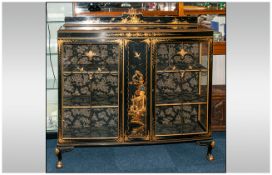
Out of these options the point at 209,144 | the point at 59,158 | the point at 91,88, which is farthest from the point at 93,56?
the point at 209,144

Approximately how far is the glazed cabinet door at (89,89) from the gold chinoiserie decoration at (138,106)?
0.16 m

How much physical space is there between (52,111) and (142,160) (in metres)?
1.62

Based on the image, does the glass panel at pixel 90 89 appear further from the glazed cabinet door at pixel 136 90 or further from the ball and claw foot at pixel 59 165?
the ball and claw foot at pixel 59 165

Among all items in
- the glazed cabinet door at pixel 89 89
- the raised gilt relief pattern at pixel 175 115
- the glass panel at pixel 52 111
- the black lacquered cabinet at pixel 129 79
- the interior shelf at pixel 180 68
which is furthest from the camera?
the glass panel at pixel 52 111

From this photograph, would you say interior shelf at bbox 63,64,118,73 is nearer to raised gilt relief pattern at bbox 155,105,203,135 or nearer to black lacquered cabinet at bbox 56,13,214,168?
black lacquered cabinet at bbox 56,13,214,168

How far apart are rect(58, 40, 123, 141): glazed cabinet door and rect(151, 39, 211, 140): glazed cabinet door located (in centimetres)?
49

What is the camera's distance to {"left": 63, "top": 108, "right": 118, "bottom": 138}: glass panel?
4.88m

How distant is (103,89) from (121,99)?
1.79 ft

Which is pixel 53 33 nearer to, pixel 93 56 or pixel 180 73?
pixel 93 56

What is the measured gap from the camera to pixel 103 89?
197 inches

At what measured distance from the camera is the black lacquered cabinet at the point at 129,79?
4.41 m

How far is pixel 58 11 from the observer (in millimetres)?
5340

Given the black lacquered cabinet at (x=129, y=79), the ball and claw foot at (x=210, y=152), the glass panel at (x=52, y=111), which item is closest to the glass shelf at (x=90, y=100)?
the black lacquered cabinet at (x=129, y=79)

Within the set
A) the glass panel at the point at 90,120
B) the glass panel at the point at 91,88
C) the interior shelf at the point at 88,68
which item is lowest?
the glass panel at the point at 90,120
